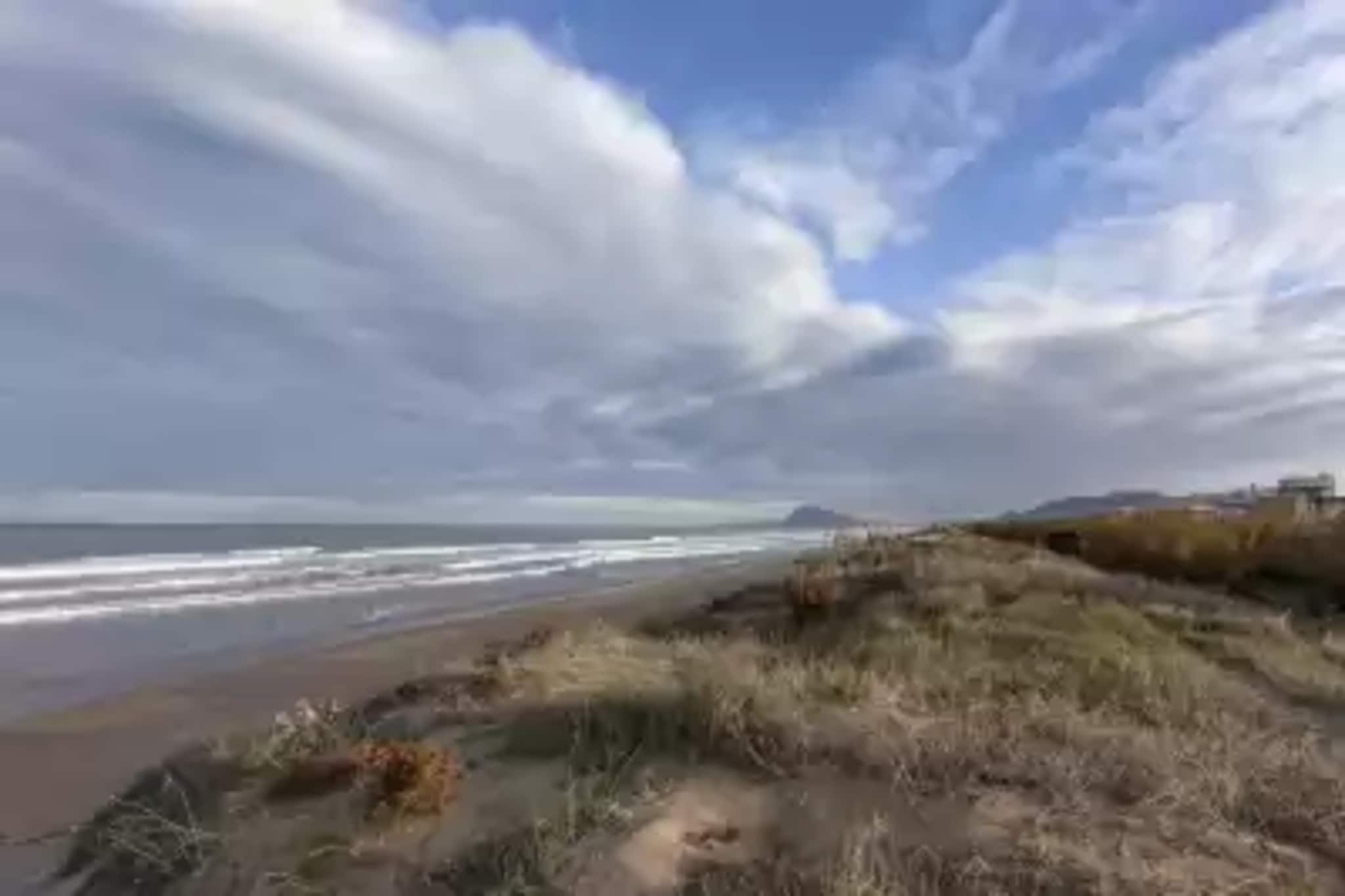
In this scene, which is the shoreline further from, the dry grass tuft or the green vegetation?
the dry grass tuft

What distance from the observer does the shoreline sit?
10883 millimetres

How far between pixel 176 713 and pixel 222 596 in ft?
59.6

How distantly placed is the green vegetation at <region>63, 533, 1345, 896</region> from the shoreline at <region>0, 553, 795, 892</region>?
2.50 metres

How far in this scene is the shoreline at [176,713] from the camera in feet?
35.7

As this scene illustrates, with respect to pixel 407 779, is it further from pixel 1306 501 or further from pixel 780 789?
pixel 1306 501

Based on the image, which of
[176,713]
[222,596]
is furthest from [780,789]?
[222,596]

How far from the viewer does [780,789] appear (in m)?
6.26

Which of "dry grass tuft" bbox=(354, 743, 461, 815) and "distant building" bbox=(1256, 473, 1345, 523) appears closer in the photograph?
"dry grass tuft" bbox=(354, 743, 461, 815)

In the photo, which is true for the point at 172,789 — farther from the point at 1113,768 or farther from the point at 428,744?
the point at 1113,768

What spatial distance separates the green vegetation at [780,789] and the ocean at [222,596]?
10425mm

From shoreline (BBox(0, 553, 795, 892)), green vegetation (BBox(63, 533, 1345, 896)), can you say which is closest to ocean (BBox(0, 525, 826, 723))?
shoreline (BBox(0, 553, 795, 892))

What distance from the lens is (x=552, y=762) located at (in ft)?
22.5

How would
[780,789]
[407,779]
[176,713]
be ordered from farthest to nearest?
[176,713] < [407,779] < [780,789]

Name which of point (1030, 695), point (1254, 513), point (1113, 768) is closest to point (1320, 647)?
point (1030, 695)
